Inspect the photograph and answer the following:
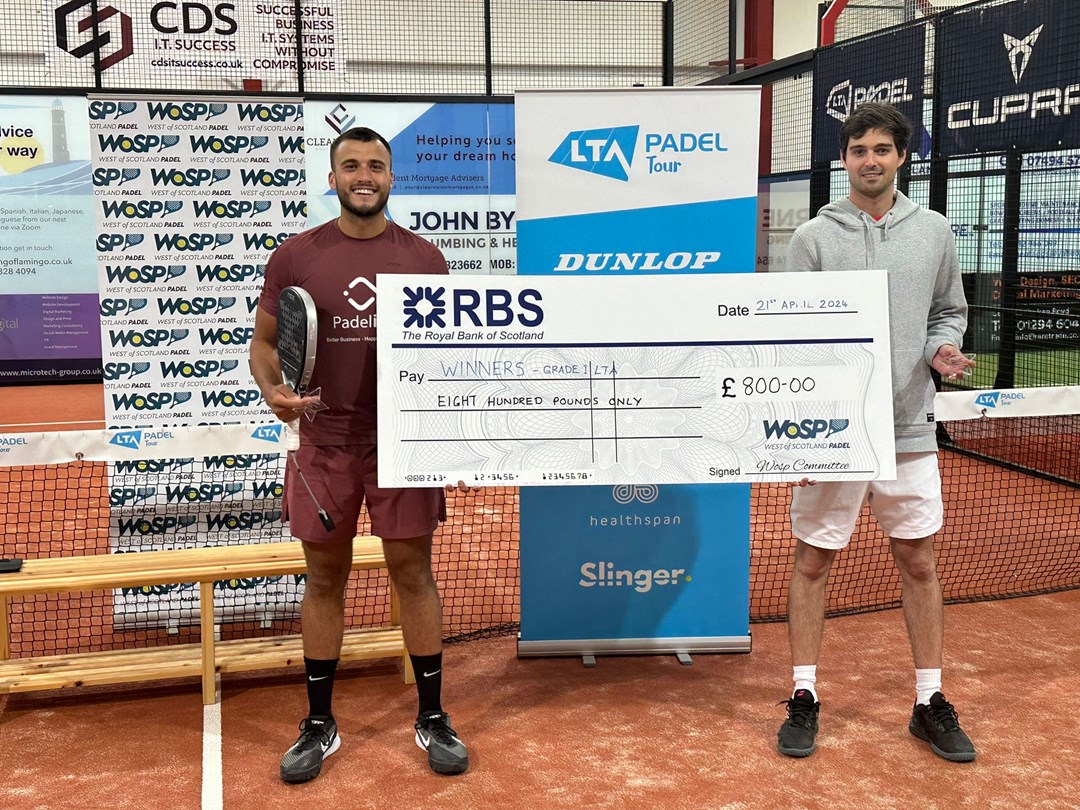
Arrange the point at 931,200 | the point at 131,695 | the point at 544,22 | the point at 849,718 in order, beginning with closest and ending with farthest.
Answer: the point at 849,718
the point at 131,695
the point at 931,200
the point at 544,22

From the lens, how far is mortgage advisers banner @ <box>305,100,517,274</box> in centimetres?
1045

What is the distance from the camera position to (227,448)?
12.3ft

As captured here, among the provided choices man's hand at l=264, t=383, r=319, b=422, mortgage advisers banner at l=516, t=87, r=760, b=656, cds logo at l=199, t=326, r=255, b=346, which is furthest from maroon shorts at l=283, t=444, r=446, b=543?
cds logo at l=199, t=326, r=255, b=346

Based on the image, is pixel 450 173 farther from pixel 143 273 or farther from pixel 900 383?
pixel 900 383

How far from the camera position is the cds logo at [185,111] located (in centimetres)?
425

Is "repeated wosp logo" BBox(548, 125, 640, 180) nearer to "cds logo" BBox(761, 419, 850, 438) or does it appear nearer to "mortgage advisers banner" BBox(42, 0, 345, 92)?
"cds logo" BBox(761, 419, 850, 438)

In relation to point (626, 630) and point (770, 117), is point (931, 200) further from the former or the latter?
point (626, 630)

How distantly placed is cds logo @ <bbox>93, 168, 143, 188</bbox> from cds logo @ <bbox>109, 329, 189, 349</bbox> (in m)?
0.59

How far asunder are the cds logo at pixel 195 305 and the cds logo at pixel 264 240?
0.24 meters

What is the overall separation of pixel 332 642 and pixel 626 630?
1.35 m

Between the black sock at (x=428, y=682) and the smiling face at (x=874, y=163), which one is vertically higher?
the smiling face at (x=874, y=163)

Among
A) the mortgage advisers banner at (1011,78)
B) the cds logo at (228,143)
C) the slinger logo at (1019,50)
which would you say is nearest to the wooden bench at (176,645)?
the cds logo at (228,143)

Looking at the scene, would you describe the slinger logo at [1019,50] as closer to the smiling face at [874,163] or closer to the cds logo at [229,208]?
the smiling face at [874,163]

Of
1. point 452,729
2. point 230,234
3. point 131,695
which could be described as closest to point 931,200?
point 230,234
